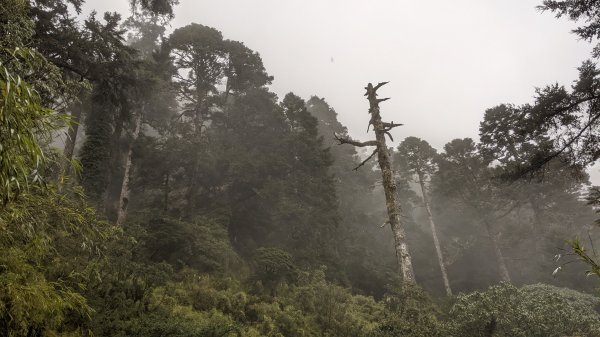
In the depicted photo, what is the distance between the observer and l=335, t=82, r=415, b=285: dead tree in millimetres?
11672

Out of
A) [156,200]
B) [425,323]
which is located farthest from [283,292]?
[156,200]

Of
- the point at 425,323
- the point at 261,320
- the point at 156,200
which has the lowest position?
the point at 261,320

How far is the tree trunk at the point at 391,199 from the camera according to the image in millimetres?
11664

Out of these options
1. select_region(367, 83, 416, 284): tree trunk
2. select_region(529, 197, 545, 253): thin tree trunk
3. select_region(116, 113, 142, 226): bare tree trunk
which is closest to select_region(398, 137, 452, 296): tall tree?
select_region(529, 197, 545, 253): thin tree trunk

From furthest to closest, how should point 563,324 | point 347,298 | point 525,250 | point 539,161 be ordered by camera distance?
point 525,250 → point 347,298 → point 563,324 → point 539,161

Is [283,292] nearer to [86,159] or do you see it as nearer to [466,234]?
[86,159]

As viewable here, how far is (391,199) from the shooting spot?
40.2 feet

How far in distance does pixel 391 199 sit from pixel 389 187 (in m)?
0.46

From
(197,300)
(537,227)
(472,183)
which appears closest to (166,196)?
(197,300)

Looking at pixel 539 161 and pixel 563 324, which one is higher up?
pixel 539 161

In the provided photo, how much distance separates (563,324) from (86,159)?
2303 centimetres

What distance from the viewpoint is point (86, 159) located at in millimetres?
19469

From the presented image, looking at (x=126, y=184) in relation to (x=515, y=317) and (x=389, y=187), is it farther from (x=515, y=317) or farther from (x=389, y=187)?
(x=515, y=317)

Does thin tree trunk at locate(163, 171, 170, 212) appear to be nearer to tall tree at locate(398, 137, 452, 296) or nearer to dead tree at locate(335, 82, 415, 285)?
dead tree at locate(335, 82, 415, 285)
